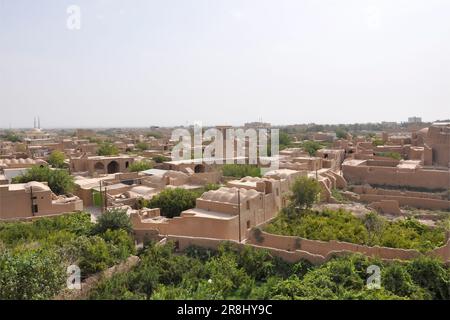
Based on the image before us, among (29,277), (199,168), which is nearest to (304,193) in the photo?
(29,277)

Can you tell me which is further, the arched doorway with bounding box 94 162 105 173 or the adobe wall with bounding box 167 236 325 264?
the arched doorway with bounding box 94 162 105 173

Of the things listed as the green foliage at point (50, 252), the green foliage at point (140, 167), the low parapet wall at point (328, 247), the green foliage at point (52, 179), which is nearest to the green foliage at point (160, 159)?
the green foliage at point (140, 167)

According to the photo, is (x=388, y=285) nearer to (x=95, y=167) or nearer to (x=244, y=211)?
(x=244, y=211)

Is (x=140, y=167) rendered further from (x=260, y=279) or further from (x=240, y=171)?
(x=260, y=279)

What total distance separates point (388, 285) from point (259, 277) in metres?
3.67

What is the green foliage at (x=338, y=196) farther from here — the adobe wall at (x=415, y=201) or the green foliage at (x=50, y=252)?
the green foliage at (x=50, y=252)

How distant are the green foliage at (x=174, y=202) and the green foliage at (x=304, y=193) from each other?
477 cm

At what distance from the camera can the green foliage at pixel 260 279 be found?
9.13 m

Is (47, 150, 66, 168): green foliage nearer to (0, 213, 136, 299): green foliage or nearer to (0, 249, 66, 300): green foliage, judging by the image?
(0, 213, 136, 299): green foliage

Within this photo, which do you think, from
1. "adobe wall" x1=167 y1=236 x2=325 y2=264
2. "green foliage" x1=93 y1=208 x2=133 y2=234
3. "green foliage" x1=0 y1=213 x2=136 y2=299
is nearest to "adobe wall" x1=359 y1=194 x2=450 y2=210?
"adobe wall" x1=167 y1=236 x2=325 y2=264

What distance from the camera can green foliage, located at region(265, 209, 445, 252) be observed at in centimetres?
1291

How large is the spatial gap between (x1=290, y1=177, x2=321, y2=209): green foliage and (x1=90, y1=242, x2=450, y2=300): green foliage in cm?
564

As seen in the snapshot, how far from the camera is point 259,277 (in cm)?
1123
